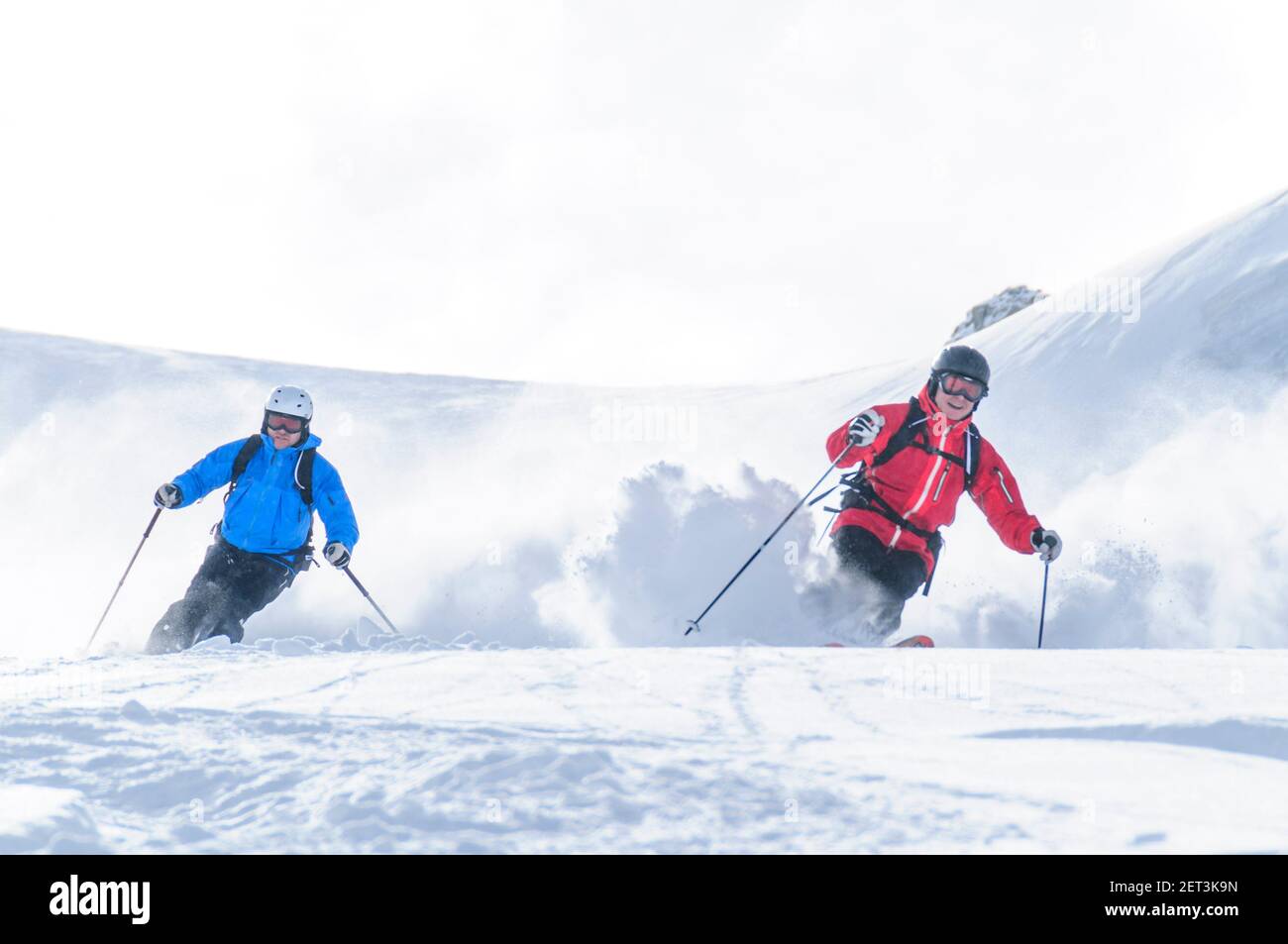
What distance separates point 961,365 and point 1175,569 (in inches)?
114

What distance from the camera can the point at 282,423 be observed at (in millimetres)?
6746

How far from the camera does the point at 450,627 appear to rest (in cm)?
917

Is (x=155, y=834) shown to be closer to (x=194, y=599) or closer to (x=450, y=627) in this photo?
(x=194, y=599)

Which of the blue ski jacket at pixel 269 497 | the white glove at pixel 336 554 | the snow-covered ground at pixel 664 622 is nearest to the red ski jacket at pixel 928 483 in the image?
the snow-covered ground at pixel 664 622

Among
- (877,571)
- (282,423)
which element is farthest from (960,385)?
(282,423)

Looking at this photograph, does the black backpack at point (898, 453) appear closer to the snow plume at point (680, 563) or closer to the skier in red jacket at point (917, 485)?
the skier in red jacket at point (917, 485)

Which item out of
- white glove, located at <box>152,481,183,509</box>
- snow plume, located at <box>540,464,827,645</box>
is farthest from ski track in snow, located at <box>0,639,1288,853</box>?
snow plume, located at <box>540,464,827,645</box>

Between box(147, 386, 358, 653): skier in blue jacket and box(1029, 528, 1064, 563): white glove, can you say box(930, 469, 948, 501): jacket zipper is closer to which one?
box(1029, 528, 1064, 563): white glove

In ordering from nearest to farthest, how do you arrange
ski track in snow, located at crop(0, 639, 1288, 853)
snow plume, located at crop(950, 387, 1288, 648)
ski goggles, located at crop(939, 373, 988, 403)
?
ski track in snow, located at crop(0, 639, 1288, 853) < ski goggles, located at crop(939, 373, 988, 403) < snow plume, located at crop(950, 387, 1288, 648)

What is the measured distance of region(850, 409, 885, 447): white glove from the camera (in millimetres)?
6523

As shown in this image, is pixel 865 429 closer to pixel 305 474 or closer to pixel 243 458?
pixel 305 474

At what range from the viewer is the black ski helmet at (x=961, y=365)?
657cm

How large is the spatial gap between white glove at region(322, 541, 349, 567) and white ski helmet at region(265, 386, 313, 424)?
2.58 ft
